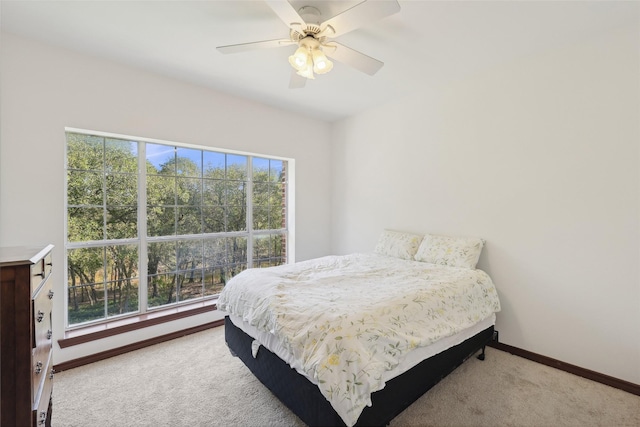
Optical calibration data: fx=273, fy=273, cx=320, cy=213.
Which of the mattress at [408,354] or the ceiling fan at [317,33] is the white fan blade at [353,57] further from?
the mattress at [408,354]

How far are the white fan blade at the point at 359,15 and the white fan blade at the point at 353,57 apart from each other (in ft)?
0.46

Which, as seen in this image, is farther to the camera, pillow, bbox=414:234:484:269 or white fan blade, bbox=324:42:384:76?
pillow, bbox=414:234:484:269

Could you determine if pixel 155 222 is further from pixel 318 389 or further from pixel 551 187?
pixel 551 187

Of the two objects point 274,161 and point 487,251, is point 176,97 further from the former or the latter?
point 487,251

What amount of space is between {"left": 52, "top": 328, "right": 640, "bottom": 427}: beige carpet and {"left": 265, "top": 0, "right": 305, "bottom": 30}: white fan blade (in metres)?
2.43

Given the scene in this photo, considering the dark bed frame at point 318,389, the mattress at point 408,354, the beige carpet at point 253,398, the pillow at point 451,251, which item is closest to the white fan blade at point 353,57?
the pillow at point 451,251

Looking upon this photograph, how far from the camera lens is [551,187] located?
91.0 inches

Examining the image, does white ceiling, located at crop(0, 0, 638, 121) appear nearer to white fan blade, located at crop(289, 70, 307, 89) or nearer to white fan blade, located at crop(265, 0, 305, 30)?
white fan blade, located at crop(265, 0, 305, 30)

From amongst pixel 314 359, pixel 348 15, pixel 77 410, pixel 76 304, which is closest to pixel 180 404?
pixel 77 410

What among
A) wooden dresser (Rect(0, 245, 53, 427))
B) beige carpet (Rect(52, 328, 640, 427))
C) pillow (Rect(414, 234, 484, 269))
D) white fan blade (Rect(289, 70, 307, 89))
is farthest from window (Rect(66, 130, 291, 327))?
pillow (Rect(414, 234, 484, 269))

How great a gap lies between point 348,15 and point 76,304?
3226 millimetres

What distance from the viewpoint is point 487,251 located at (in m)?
2.69

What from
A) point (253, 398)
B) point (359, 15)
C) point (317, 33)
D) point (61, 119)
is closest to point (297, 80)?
point (317, 33)

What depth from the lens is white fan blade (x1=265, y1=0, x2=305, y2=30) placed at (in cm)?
149
